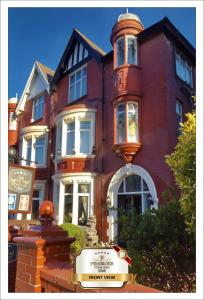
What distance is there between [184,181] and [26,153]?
13501 mm

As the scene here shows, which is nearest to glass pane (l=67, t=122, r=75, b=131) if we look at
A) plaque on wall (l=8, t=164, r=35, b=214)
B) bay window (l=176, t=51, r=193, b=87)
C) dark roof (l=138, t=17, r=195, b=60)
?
dark roof (l=138, t=17, r=195, b=60)

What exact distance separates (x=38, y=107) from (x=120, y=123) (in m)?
7.03

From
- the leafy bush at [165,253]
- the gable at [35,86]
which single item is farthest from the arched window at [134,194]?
the gable at [35,86]

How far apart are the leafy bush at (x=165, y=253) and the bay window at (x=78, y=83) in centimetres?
993

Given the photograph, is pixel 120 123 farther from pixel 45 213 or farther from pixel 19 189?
pixel 45 213

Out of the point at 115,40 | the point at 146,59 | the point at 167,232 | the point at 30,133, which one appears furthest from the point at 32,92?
the point at 167,232

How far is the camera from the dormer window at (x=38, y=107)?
1639 centimetres

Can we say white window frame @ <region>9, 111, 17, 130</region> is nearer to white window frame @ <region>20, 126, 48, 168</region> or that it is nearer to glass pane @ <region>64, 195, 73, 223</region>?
white window frame @ <region>20, 126, 48, 168</region>

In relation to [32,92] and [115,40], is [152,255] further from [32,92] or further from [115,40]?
[32,92]

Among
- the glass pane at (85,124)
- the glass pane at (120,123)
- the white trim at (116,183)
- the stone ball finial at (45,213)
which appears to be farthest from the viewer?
the glass pane at (85,124)

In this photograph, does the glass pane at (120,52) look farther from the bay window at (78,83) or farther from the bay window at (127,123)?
the bay window at (78,83)

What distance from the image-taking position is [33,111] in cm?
1703

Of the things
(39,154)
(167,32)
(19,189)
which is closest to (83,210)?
(39,154)

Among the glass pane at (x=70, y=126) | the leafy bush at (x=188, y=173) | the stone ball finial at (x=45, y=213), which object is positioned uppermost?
the glass pane at (x=70, y=126)
